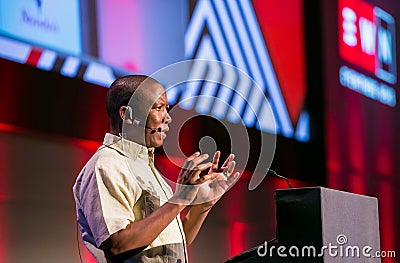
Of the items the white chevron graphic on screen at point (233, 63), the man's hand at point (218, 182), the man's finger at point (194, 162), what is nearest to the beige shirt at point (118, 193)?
the man's hand at point (218, 182)

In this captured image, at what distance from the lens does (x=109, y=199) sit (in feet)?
7.08

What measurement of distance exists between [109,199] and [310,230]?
1.74 feet

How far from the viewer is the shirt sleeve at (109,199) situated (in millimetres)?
2121

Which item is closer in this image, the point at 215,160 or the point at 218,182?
the point at 215,160

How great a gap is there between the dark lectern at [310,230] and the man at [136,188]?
17 centimetres

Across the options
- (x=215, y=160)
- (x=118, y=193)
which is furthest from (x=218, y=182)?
(x=118, y=193)

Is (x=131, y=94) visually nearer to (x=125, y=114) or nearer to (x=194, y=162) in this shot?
(x=125, y=114)

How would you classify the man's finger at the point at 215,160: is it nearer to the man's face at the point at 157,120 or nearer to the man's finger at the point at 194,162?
the man's finger at the point at 194,162

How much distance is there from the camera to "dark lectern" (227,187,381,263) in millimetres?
2150

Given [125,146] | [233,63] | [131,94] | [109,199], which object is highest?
[233,63]

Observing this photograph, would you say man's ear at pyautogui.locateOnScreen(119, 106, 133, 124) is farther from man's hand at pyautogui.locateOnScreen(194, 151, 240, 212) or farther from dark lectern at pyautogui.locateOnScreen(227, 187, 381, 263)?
dark lectern at pyautogui.locateOnScreen(227, 187, 381, 263)

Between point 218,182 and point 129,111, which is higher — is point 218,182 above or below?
below
